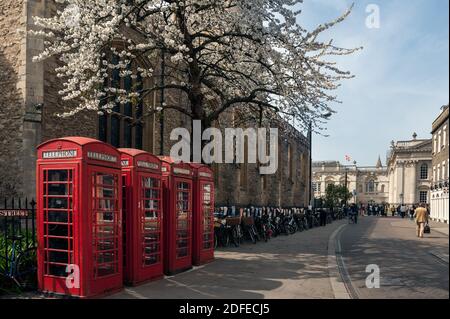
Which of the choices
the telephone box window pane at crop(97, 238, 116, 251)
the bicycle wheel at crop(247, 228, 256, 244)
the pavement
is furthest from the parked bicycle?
the bicycle wheel at crop(247, 228, 256, 244)

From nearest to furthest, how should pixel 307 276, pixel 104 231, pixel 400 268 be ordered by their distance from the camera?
pixel 104 231
pixel 307 276
pixel 400 268

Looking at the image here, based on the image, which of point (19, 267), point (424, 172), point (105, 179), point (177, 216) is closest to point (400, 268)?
point (177, 216)

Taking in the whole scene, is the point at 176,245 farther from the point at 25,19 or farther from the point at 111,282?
the point at 25,19

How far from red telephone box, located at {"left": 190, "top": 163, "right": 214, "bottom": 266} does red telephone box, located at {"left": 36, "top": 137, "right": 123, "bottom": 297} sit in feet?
10.4

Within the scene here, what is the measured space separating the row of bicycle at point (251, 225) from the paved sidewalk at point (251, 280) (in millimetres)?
1530

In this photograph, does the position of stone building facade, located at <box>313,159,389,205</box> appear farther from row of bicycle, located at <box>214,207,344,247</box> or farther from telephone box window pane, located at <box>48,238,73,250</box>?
telephone box window pane, located at <box>48,238,73,250</box>

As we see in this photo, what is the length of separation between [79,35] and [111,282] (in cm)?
737

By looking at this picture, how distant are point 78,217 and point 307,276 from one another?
4.83 metres

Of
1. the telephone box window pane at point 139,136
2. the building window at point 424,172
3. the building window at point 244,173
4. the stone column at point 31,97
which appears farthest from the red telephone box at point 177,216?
the building window at point 424,172

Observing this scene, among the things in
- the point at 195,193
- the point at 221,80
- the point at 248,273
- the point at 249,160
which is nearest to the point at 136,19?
the point at 221,80

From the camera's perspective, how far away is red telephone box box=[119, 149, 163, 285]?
768cm

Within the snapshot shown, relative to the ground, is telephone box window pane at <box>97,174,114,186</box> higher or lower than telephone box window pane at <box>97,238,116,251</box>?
higher

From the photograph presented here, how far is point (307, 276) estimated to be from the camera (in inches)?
360

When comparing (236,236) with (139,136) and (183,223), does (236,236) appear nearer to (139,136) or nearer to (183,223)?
(183,223)
